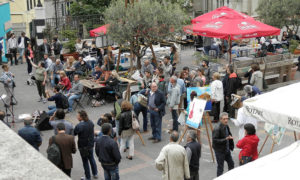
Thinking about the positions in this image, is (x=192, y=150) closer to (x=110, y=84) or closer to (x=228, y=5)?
(x=110, y=84)

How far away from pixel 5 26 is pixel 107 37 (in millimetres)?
4117

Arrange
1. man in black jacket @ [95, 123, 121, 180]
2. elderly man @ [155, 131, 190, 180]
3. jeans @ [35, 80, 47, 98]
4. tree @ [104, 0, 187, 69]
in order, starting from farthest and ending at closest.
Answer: tree @ [104, 0, 187, 69] < jeans @ [35, 80, 47, 98] < man in black jacket @ [95, 123, 121, 180] < elderly man @ [155, 131, 190, 180]

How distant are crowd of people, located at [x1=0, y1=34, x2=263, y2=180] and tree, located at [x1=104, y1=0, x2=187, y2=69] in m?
1.21

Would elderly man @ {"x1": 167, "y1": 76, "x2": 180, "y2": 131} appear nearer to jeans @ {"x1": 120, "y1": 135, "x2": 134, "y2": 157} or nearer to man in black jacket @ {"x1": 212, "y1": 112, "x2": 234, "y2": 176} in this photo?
jeans @ {"x1": 120, "y1": 135, "x2": 134, "y2": 157}

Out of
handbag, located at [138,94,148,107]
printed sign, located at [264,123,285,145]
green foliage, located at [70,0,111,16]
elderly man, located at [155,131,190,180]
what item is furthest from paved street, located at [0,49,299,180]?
green foliage, located at [70,0,111,16]

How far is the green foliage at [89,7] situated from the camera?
30422 mm

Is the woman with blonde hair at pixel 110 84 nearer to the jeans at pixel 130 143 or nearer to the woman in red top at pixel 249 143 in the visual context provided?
the jeans at pixel 130 143

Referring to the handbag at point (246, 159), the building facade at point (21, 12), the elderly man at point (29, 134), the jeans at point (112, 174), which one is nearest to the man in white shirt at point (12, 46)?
the building facade at point (21, 12)

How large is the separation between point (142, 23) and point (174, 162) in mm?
9517

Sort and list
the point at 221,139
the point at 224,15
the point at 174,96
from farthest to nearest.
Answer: the point at 224,15 < the point at 174,96 < the point at 221,139

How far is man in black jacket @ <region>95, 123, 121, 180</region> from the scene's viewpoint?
754cm

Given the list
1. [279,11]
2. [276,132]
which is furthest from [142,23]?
[279,11]

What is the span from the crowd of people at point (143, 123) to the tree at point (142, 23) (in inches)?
47.5

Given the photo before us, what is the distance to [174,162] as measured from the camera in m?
6.84
